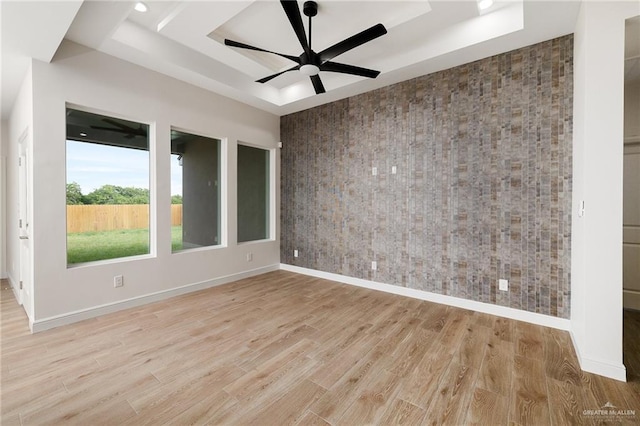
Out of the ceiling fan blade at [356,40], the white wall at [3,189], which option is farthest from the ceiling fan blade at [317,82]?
the white wall at [3,189]

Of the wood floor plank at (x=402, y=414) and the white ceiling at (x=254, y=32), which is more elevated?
the white ceiling at (x=254, y=32)

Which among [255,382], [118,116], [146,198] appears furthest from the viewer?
[146,198]

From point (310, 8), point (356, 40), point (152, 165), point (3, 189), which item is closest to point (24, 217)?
point (152, 165)

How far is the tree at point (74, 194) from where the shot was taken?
2.98 m

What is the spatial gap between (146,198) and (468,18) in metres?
4.31

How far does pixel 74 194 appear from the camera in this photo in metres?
3.04

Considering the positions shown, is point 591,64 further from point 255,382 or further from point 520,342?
point 255,382

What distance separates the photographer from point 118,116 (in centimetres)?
324

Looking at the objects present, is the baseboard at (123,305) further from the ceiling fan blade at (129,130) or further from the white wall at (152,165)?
the ceiling fan blade at (129,130)

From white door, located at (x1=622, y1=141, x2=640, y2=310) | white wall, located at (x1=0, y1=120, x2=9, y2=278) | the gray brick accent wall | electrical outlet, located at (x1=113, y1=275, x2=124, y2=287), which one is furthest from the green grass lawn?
white door, located at (x1=622, y1=141, x2=640, y2=310)

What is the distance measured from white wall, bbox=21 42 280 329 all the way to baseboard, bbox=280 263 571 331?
1874mm

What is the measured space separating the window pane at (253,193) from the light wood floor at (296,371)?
6.21 ft

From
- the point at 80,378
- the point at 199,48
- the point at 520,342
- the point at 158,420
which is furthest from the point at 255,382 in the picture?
the point at 199,48

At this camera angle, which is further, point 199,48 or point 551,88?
point 199,48
